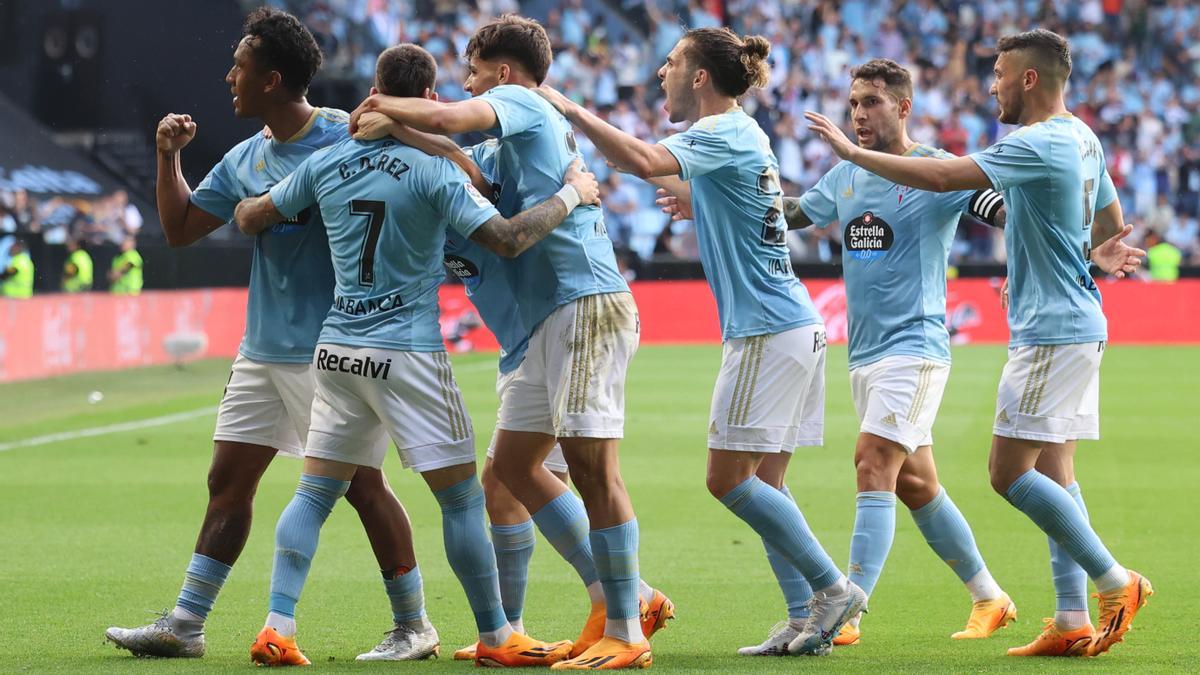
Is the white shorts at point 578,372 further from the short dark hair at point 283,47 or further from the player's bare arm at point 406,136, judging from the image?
the short dark hair at point 283,47

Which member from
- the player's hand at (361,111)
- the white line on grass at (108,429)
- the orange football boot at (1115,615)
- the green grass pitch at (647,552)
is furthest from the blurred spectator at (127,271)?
the orange football boot at (1115,615)

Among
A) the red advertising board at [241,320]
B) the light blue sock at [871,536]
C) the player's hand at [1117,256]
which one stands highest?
the player's hand at [1117,256]

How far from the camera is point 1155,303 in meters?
24.0

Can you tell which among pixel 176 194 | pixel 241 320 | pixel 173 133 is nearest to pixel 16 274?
pixel 241 320

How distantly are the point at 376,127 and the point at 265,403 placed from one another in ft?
3.82

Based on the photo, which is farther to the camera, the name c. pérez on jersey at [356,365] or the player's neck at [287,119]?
the player's neck at [287,119]

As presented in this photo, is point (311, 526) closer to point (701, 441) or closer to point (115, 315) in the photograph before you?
point (701, 441)

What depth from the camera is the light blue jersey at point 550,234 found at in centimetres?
523

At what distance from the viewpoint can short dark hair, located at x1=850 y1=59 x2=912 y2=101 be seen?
627 cm

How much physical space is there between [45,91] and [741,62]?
24.6m

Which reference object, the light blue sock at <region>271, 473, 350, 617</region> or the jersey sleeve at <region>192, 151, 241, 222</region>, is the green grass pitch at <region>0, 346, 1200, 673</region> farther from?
the jersey sleeve at <region>192, 151, 241, 222</region>

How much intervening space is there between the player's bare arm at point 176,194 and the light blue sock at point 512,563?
4.94 feet

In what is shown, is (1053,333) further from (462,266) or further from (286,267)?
(286,267)

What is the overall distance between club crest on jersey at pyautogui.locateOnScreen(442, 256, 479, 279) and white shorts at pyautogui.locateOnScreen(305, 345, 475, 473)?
0.53 metres
